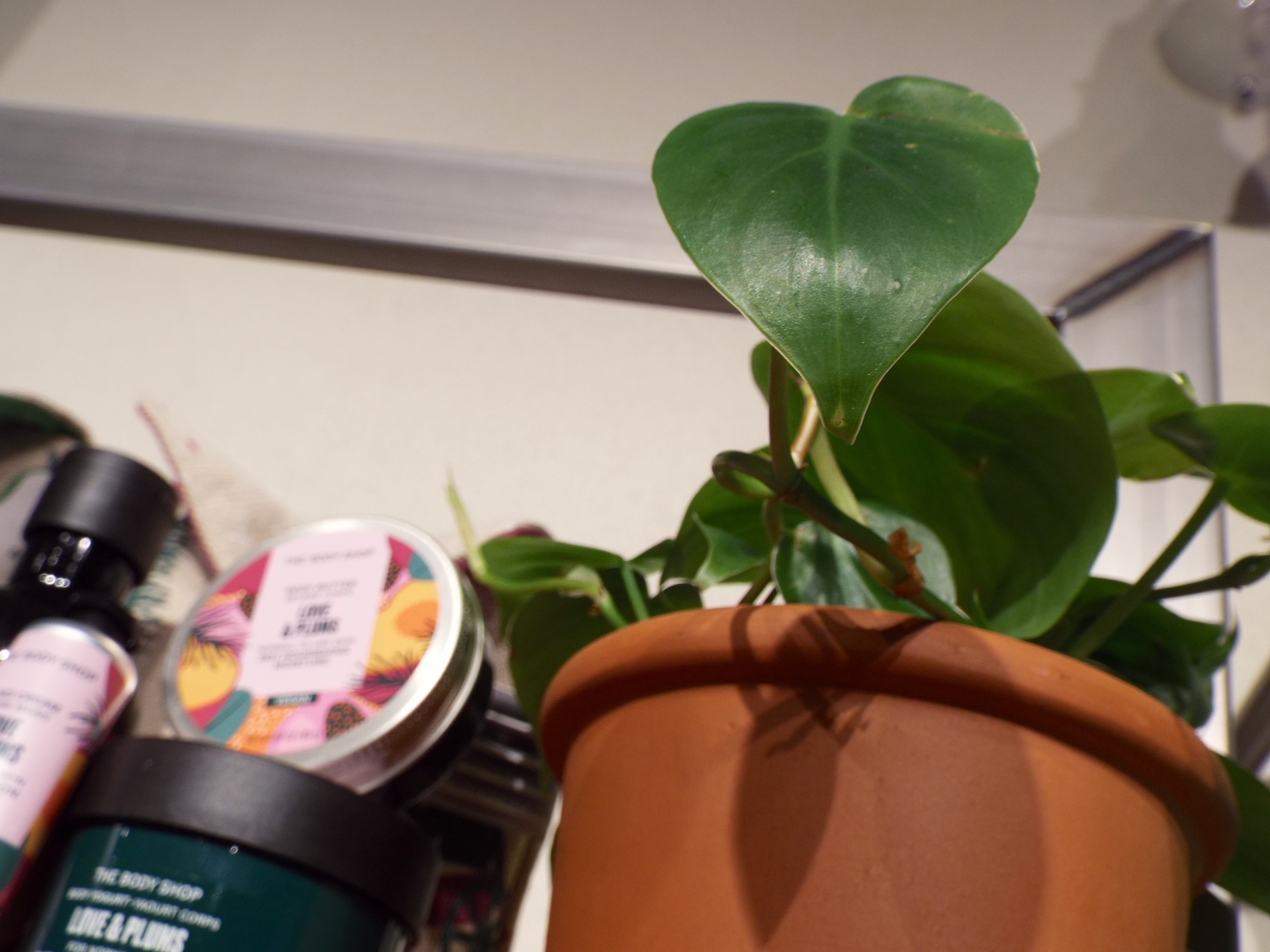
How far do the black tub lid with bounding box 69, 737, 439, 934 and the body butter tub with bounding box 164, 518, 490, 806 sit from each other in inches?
1.0

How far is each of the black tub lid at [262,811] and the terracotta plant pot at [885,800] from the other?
0.35ft

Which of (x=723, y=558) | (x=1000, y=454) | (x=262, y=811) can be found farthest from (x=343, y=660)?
(x=1000, y=454)

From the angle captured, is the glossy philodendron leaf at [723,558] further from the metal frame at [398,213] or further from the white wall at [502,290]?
the metal frame at [398,213]

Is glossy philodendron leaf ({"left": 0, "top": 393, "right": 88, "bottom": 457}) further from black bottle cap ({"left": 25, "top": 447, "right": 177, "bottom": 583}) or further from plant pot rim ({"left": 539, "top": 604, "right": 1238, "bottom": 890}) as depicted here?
plant pot rim ({"left": 539, "top": 604, "right": 1238, "bottom": 890})

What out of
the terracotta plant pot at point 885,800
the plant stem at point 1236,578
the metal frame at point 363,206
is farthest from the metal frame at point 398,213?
A: the terracotta plant pot at point 885,800

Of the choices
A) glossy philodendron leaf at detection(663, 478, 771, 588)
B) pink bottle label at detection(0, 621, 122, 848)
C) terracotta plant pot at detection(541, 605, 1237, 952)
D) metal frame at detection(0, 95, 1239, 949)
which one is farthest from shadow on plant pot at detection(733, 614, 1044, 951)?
metal frame at detection(0, 95, 1239, 949)

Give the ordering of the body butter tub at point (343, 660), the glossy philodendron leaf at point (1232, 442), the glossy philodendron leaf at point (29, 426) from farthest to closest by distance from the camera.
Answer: the glossy philodendron leaf at point (29, 426) < the body butter tub at point (343, 660) < the glossy philodendron leaf at point (1232, 442)

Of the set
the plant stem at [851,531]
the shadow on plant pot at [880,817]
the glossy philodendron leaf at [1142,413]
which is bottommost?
the shadow on plant pot at [880,817]

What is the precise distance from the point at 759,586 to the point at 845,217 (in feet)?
0.59

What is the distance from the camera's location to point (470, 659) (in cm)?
44

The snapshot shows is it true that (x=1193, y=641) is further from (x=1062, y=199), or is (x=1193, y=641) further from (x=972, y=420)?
(x=1062, y=199)

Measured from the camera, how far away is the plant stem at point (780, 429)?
0.90 feet

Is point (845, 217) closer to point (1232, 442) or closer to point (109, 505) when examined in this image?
point (1232, 442)

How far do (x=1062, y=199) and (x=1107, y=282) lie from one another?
10 cm
